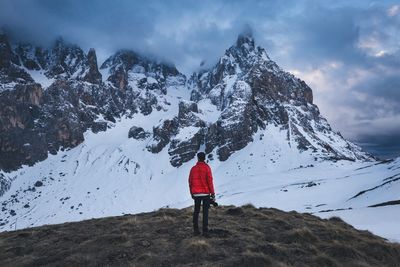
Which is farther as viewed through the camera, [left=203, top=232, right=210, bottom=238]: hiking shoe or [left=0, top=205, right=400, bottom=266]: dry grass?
[left=203, top=232, right=210, bottom=238]: hiking shoe

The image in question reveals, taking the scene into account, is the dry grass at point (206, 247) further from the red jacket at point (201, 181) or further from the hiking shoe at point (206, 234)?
the red jacket at point (201, 181)

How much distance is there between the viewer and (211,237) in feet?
53.7

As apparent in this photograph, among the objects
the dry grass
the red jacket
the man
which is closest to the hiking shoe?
the man

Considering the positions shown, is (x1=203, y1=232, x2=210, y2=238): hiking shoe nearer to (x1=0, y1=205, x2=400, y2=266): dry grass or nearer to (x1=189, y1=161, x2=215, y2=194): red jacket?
(x1=0, y1=205, x2=400, y2=266): dry grass

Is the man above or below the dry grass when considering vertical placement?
above

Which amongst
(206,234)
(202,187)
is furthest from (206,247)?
(202,187)

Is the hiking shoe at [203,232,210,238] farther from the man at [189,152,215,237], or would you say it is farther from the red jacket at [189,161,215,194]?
the red jacket at [189,161,215,194]

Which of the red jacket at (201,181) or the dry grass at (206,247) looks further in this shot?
the red jacket at (201,181)

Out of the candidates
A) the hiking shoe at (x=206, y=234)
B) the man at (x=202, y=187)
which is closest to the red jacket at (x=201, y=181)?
the man at (x=202, y=187)

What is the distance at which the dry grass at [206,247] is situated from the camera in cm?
1374

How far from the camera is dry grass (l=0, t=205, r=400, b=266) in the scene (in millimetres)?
13742

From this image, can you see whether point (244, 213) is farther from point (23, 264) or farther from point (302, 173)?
point (302, 173)

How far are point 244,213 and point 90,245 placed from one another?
9830mm

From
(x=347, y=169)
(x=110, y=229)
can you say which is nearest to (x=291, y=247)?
(x=110, y=229)
